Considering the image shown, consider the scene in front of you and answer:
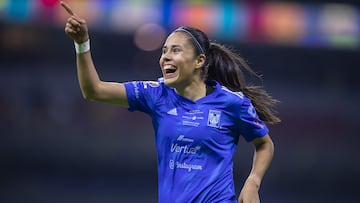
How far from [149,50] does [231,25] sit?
1351mm

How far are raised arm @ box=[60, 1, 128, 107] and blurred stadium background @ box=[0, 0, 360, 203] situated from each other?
6.91 meters

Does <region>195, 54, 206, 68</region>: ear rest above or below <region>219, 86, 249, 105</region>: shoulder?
above

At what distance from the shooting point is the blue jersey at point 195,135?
3.66m

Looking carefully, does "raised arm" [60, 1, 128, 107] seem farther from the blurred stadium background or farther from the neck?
the blurred stadium background

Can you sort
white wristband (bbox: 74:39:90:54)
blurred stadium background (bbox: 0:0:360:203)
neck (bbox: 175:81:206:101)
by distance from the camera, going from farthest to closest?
blurred stadium background (bbox: 0:0:360:203)
neck (bbox: 175:81:206:101)
white wristband (bbox: 74:39:90:54)

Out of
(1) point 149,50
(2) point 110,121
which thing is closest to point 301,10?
(1) point 149,50

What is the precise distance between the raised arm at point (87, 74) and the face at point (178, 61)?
0.25 m

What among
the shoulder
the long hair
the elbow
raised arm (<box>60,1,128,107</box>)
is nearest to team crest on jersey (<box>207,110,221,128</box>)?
the shoulder

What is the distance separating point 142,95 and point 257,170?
29.1 inches

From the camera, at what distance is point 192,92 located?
12.7ft

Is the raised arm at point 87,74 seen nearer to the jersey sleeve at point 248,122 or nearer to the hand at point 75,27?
the hand at point 75,27

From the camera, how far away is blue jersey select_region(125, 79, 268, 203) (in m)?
3.66

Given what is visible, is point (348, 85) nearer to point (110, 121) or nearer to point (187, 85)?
point (110, 121)

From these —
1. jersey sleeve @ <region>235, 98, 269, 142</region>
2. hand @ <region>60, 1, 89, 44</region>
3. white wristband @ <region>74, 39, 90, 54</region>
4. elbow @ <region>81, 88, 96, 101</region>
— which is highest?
hand @ <region>60, 1, 89, 44</region>
